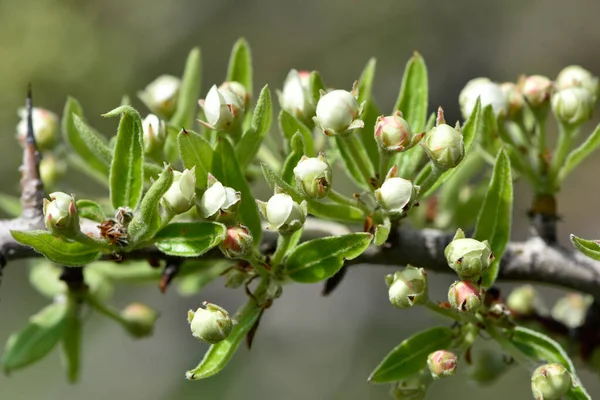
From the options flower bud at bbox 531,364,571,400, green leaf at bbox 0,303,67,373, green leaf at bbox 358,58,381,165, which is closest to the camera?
flower bud at bbox 531,364,571,400

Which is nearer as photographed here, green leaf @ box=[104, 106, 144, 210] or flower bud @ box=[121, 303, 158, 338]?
green leaf @ box=[104, 106, 144, 210]

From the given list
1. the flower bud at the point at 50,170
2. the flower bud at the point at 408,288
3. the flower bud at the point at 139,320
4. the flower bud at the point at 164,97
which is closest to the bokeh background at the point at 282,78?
the flower bud at the point at 50,170

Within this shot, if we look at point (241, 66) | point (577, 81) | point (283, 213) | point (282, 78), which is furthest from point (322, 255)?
point (282, 78)

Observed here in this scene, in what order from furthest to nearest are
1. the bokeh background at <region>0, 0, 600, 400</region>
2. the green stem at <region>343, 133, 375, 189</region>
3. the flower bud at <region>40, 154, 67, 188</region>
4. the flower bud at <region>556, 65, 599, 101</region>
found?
the bokeh background at <region>0, 0, 600, 400</region>
the flower bud at <region>40, 154, 67, 188</region>
the flower bud at <region>556, 65, 599, 101</region>
the green stem at <region>343, 133, 375, 189</region>

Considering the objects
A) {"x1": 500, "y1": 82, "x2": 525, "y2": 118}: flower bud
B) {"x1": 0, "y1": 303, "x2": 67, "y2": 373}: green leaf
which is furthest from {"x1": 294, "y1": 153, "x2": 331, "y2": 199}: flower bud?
{"x1": 0, "y1": 303, "x2": 67, "y2": 373}: green leaf

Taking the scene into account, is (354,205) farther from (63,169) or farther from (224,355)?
(63,169)

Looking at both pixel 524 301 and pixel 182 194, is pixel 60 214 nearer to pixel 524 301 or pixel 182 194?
pixel 182 194

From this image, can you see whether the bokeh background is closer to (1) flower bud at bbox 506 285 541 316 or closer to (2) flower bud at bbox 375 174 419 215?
(1) flower bud at bbox 506 285 541 316
